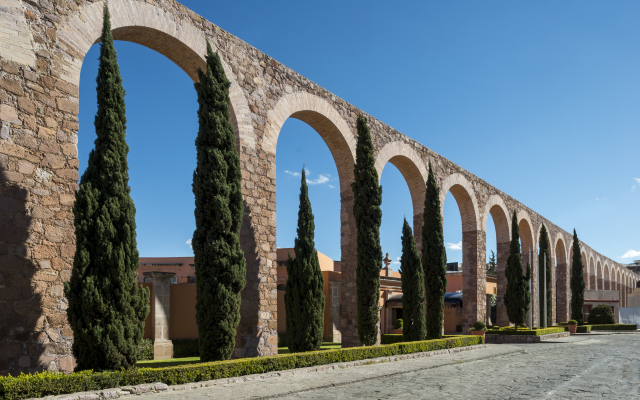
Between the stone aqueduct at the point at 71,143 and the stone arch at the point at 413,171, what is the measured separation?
12cm

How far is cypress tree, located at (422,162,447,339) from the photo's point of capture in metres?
16.9

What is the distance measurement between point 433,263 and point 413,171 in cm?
411

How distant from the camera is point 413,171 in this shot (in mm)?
19859

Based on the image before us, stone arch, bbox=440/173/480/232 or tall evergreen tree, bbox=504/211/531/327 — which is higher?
stone arch, bbox=440/173/480/232

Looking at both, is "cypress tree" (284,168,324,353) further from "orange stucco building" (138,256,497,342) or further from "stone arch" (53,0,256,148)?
"orange stucco building" (138,256,497,342)

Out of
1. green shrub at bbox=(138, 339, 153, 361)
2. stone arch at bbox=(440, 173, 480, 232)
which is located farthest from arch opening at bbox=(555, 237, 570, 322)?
green shrub at bbox=(138, 339, 153, 361)

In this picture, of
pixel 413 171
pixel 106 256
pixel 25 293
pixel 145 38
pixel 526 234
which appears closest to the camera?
pixel 106 256

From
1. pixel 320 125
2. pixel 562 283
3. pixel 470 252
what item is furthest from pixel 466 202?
pixel 562 283

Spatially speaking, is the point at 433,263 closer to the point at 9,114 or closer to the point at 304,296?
the point at 304,296

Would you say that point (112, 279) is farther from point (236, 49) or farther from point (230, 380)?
point (236, 49)

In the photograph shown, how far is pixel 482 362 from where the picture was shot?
41.4 ft

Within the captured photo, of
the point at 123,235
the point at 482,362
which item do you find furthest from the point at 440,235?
the point at 123,235

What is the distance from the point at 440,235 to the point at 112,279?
1193 cm

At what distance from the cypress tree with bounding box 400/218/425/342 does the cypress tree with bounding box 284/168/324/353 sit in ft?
13.2
